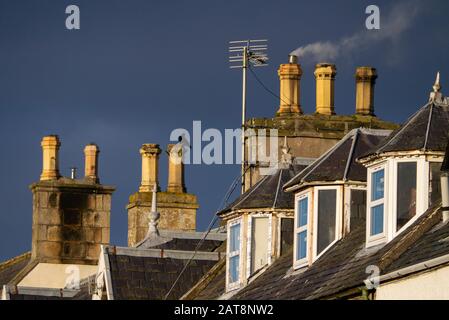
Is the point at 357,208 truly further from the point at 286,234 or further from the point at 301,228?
the point at 286,234

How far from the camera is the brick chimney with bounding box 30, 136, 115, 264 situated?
223 feet

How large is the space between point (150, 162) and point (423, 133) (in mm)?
28071

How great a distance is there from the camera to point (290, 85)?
189 feet

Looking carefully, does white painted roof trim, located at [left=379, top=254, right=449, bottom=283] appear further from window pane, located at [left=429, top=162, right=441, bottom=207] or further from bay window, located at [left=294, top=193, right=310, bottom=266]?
bay window, located at [left=294, top=193, right=310, bottom=266]

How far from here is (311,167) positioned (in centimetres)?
4500

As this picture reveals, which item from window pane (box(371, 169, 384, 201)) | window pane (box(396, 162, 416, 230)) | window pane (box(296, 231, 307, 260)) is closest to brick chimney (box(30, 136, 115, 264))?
window pane (box(296, 231, 307, 260))

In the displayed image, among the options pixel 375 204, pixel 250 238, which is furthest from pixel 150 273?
pixel 375 204

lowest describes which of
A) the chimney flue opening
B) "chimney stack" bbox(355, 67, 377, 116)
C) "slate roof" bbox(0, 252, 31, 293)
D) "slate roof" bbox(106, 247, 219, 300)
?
"slate roof" bbox(0, 252, 31, 293)

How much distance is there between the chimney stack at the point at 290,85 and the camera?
5738cm

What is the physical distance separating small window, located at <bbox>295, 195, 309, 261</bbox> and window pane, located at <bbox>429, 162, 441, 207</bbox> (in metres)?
4.43

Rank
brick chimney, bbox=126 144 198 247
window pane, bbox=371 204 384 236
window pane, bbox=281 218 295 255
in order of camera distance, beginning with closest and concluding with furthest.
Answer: window pane, bbox=371 204 384 236 → window pane, bbox=281 218 295 255 → brick chimney, bbox=126 144 198 247

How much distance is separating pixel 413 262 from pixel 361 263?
3217 millimetres
